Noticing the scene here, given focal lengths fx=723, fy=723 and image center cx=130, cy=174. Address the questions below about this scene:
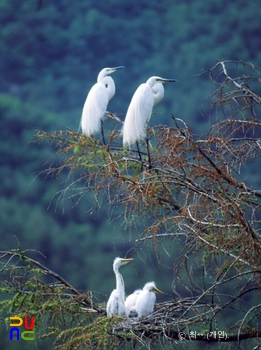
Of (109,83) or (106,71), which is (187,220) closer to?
(109,83)

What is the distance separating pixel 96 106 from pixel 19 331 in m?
1.41

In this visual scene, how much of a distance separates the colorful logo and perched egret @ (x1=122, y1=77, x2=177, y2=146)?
1.19m

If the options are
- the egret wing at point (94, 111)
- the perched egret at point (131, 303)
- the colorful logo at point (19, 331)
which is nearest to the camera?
the perched egret at point (131, 303)

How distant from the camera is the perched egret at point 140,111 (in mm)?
3766

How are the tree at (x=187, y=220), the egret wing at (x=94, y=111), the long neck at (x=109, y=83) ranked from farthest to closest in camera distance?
the long neck at (x=109, y=83)
the egret wing at (x=94, y=111)
the tree at (x=187, y=220)

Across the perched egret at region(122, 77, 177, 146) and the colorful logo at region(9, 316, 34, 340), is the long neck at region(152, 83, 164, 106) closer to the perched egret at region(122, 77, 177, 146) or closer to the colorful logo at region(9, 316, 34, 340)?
the perched egret at region(122, 77, 177, 146)

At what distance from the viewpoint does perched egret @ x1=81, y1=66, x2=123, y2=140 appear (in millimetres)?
4227

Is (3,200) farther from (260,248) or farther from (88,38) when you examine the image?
(260,248)

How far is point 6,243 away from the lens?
177 inches

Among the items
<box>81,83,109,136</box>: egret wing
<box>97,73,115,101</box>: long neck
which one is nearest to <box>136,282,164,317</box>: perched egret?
<box>81,83,109,136</box>: egret wing

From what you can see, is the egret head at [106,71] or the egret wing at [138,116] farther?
the egret head at [106,71]

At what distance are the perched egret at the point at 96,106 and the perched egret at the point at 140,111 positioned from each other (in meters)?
0.33

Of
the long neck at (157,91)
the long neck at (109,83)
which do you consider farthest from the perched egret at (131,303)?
the long neck at (109,83)

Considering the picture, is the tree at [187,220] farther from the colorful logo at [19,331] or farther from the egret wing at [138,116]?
the colorful logo at [19,331]
